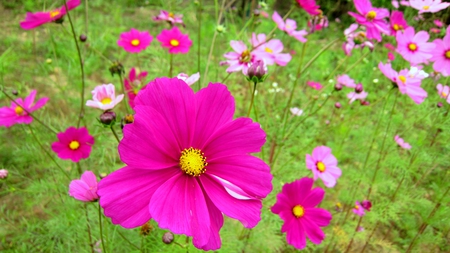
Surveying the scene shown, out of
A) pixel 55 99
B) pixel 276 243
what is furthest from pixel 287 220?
pixel 55 99

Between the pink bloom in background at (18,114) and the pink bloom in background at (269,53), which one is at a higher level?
the pink bloom in background at (269,53)

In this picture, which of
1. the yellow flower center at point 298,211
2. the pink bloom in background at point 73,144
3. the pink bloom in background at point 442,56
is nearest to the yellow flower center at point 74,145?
the pink bloom in background at point 73,144

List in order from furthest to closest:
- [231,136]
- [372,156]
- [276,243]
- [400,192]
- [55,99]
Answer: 1. [55,99]
2. [372,156]
3. [400,192]
4. [276,243]
5. [231,136]

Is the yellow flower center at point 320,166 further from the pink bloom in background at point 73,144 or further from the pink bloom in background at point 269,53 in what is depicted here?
the pink bloom in background at point 73,144

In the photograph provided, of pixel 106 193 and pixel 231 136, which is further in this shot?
pixel 231 136

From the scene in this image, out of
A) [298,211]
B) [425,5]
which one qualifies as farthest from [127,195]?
[425,5]

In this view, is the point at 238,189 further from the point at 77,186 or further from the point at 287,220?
the point at 287,220

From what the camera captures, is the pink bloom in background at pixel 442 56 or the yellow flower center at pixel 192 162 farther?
the pink bloom in background at pixel 442 56
